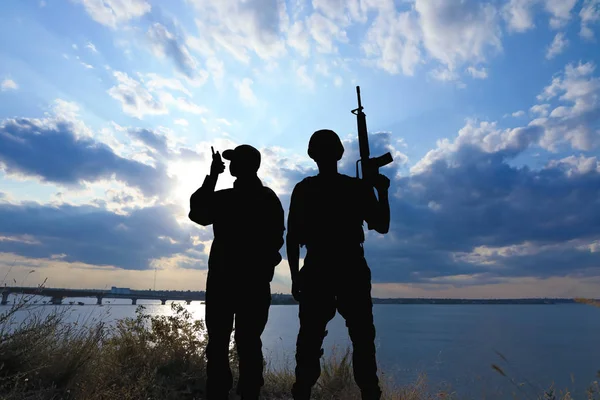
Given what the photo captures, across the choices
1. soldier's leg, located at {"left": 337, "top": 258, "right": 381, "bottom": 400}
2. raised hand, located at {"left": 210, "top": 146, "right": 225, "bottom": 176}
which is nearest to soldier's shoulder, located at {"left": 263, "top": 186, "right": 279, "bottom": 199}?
raised hand, located at {"left": 210, "top": 146, "right": 225, "bottom": 176}

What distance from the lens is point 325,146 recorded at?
4430 millimetres

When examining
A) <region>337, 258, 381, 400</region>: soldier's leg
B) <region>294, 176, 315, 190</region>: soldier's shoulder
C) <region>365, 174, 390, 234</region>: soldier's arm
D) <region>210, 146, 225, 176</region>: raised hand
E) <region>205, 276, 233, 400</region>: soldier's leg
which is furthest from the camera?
→ <region>210, 146, 225, 176</region>: raised hand

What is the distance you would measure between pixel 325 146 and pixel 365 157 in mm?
538

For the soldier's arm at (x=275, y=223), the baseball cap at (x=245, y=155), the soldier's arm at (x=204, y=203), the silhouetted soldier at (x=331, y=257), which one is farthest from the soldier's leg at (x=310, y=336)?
the baseball cap at (x=245, y=155)

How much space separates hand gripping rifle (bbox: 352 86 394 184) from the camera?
4.30m

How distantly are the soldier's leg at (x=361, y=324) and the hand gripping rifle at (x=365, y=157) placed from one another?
104 centimetres

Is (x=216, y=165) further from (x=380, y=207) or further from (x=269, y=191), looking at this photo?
(x=380, y=207)

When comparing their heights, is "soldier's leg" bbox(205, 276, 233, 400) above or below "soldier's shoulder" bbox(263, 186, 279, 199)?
below

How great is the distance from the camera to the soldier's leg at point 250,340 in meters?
4.08

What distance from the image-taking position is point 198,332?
7.52m

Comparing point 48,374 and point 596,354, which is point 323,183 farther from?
point 596,354

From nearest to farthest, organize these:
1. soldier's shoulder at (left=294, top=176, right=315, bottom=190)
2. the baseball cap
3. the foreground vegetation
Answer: soldier's shoulder at (left=294, top=176, right=315, bottom=190)
the baseball cap
the foreground vegetation

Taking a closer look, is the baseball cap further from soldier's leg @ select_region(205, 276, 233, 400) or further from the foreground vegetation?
the foreground vegetation

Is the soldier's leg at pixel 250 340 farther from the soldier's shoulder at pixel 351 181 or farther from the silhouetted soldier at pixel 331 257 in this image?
the soldier's shoulder at pixel 351 181
